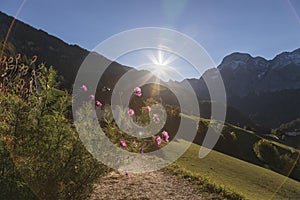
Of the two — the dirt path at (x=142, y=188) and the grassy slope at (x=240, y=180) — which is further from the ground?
the grassy slope at (x=240, y=180)

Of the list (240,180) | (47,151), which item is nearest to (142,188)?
(47,151)

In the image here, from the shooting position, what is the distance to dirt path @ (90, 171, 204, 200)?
5.20 m

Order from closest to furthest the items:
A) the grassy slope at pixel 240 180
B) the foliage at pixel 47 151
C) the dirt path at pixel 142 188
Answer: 1. the foliage at pixel 47 151
2. the dirt path at pixel 142 188
3. the grassy slope at pixel 240 180

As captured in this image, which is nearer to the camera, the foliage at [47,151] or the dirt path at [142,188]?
the foliage at [47,151]

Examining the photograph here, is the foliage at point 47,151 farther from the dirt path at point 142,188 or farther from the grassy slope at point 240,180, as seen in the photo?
the grassy slope at point 240,180

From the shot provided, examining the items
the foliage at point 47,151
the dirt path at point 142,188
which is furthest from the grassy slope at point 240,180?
the foliage at point 47,151

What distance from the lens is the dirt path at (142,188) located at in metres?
5.20

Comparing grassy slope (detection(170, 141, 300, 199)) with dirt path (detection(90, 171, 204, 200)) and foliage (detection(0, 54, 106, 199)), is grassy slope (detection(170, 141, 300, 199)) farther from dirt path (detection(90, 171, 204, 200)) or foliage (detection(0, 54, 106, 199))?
foliage (detection(0, 54, 106, 199))

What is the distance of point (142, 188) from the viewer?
18.7 feet

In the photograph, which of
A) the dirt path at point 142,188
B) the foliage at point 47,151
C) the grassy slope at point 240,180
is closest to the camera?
the foliage at point 47,151

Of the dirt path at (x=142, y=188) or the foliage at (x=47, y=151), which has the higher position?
the foliage at (x=47, y=151)

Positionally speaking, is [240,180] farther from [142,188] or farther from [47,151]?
[47,151]

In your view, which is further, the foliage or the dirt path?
the dirt path

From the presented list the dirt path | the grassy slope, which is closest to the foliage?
the dirt path
